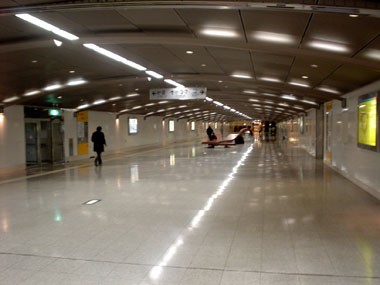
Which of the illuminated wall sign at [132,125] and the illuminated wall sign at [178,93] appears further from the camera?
the illuminated wall sign at [132,125]

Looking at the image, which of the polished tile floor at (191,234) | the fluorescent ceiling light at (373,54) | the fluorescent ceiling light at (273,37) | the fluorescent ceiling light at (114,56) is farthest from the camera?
the fluorescent ceiling light at (114,56)

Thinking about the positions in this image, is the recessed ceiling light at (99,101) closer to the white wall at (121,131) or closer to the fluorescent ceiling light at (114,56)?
the white wall at (121,131)

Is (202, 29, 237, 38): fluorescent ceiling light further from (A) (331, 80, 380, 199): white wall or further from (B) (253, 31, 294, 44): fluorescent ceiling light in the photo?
(A) (331, 80, 380, 199): white wall

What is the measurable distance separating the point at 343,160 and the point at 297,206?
5.13 metres

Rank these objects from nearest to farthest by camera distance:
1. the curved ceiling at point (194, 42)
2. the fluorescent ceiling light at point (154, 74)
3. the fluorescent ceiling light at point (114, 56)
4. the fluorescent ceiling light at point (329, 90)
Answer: the curved ceiling at point (194, 42)
the fluorescent ceiling light at point (114, 56)
the fluorescent ceiling light at point (329, 90)
the fluorescent ceiling light at point (154, 74)

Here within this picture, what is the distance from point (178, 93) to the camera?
14.8 meters

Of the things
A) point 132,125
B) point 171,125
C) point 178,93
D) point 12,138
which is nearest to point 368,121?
point 178,93

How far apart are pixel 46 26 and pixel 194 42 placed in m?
2.65

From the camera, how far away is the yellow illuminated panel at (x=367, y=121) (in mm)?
7577

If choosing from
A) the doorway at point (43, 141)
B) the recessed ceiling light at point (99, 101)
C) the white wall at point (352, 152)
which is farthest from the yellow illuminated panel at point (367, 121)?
the doorway at point (43, 141)

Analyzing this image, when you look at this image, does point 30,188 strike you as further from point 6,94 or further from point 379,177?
point 379,177

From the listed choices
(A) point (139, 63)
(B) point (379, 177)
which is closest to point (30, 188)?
(A) point (139, 63)

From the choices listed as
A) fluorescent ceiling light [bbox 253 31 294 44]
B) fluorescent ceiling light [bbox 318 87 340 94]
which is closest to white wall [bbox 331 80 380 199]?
fluorescent ceiling light [bbox 318 87 340 94]

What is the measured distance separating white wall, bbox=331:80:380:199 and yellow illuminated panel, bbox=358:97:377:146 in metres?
0.25
